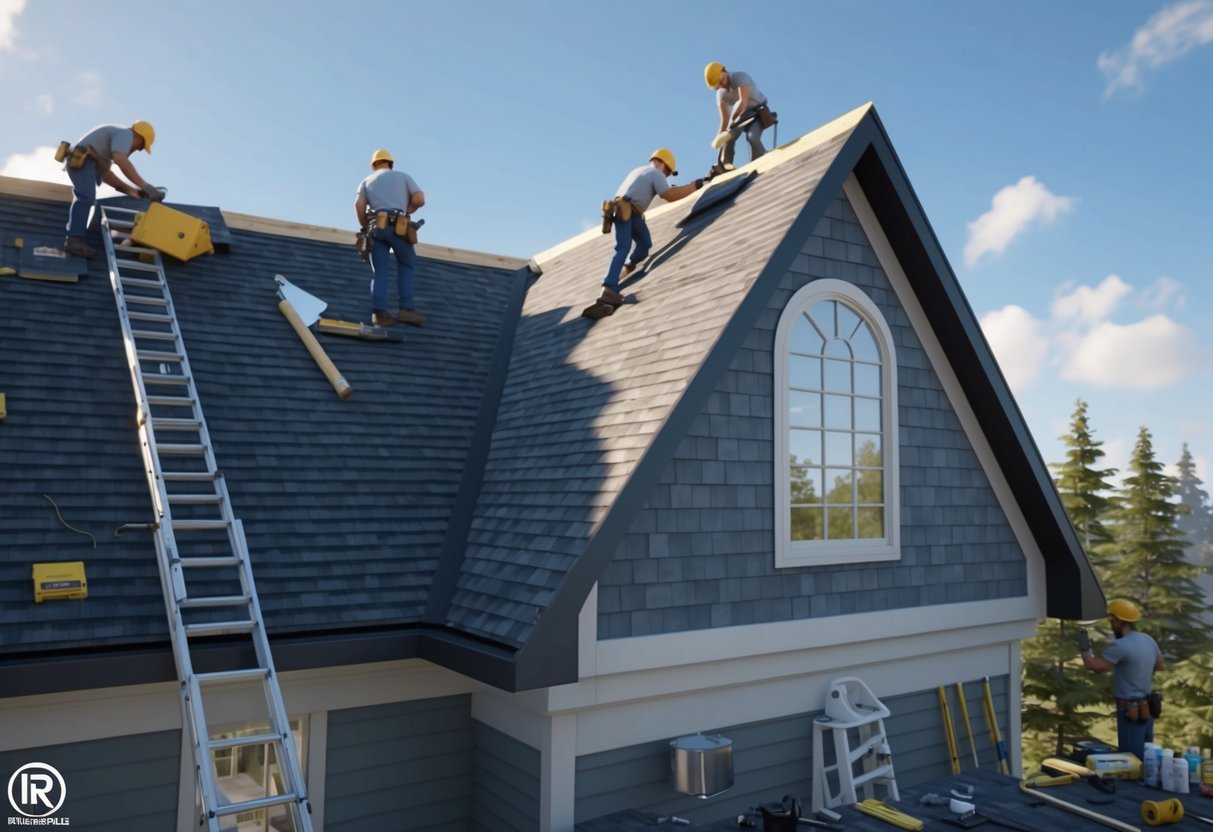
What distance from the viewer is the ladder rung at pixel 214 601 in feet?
17.5

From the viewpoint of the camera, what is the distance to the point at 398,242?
378 inches

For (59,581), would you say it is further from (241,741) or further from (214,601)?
(241,741)

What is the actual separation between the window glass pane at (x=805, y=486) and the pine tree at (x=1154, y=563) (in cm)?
1873

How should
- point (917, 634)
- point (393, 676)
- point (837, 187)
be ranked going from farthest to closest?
point (917, 634)
point (837, 187)
point (393, 676)

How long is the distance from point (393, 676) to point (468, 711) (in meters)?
0.73

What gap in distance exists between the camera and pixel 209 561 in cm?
Result: 572

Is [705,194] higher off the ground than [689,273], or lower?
higher

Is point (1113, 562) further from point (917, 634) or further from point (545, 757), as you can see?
point (545, 757)

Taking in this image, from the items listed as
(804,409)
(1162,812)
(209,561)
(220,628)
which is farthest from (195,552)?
(1162,812)

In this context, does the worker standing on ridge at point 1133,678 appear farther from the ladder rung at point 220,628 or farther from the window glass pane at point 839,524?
the ladder rung at point 220,628

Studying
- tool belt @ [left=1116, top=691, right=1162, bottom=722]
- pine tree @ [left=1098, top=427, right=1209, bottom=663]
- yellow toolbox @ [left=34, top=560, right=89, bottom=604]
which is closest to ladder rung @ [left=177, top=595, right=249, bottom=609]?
yellow toolbox @ [left=34, top=560, right=89, bottom=604]

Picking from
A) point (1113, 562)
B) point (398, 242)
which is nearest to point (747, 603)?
point (398, 242)

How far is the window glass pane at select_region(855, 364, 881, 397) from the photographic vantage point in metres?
8.01

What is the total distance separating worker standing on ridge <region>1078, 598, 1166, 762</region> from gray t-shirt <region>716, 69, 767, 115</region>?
288 inches
